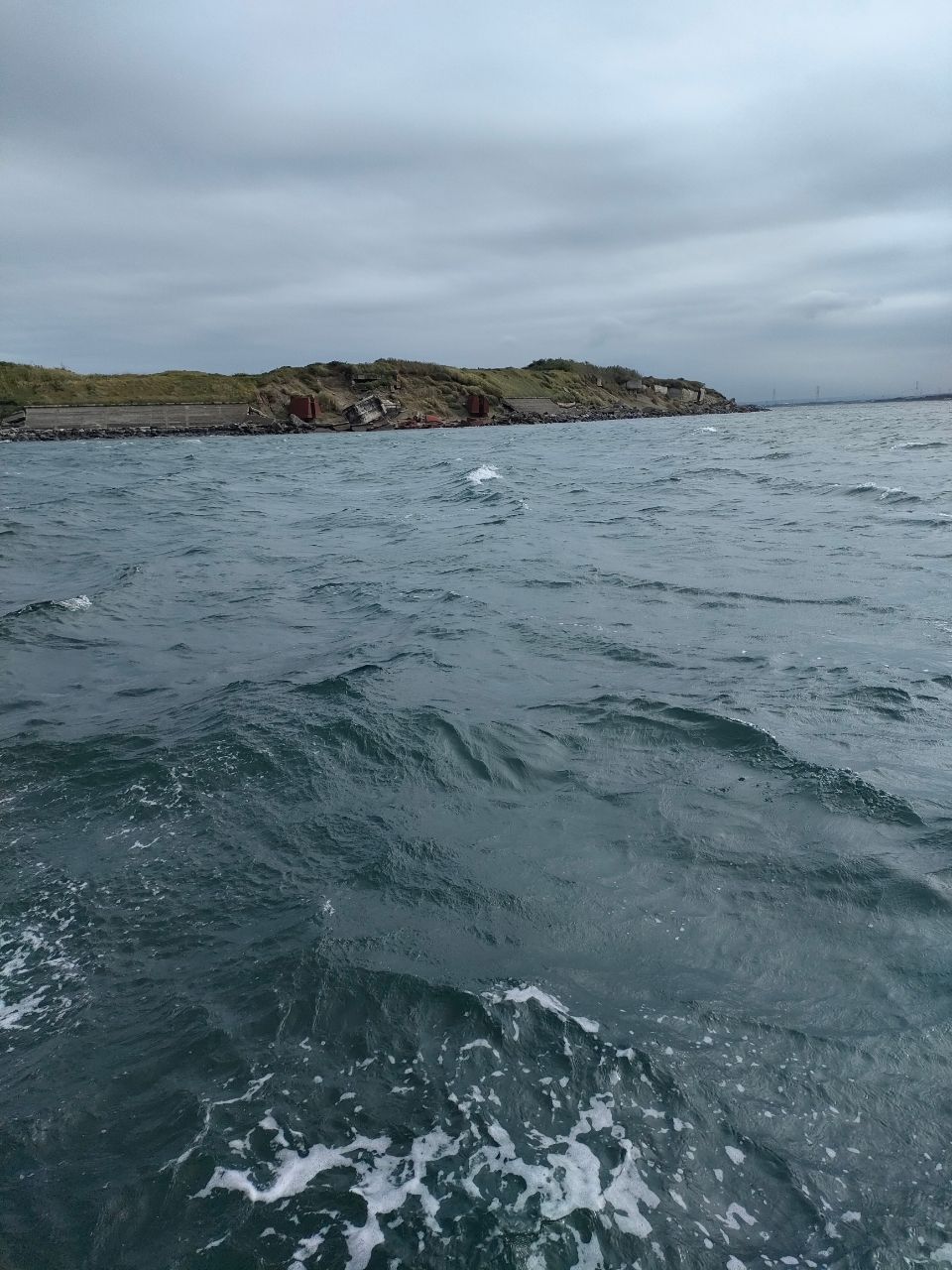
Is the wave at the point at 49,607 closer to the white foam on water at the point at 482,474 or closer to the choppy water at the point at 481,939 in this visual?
the choppy water at the point at 481,939

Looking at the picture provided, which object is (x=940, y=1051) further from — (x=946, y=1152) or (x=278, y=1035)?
(x=278, y=1035)

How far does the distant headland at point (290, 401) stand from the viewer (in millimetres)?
69438

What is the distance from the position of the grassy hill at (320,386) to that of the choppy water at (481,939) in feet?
242

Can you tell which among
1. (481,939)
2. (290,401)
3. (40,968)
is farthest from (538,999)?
(290,401)

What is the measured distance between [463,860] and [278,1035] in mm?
1711

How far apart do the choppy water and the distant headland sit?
64.3 m

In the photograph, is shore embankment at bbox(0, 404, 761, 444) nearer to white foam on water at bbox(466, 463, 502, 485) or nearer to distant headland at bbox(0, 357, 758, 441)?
distant headland at bbox(0, 357, 758, 441)

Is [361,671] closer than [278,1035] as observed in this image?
No

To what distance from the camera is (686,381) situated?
148250 millimetres

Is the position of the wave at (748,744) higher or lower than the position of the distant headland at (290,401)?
lower

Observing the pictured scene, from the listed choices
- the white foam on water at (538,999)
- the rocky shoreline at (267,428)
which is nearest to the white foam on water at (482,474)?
the white foam on water at (538,999)

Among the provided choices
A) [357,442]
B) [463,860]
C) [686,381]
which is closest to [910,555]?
[463,860]

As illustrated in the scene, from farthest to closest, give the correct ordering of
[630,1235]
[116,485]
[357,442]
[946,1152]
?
[357,442]
[116,485]
[946,1152]
[630,1235]

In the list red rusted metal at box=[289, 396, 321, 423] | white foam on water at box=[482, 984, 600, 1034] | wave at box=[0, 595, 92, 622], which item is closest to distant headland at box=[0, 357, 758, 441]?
red rusted metal at box=[289, 396, 321, 423]
